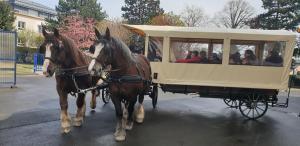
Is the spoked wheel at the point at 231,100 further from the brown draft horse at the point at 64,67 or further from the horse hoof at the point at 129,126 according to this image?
the brown draft horse at the point at 64,67

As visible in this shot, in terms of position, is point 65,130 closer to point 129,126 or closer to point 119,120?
point 119,120

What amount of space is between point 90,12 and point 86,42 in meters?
7.15

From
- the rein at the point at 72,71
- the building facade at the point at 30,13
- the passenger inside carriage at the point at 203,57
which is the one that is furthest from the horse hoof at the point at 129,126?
the building facade at the point at 30,13

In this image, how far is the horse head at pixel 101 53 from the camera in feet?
19.9

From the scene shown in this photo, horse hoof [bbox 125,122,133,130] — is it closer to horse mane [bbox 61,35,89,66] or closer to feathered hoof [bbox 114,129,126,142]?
feathered hoof [bbox 114,129,126,142]

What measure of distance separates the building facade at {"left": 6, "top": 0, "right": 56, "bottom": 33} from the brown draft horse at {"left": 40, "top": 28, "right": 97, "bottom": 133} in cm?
5493

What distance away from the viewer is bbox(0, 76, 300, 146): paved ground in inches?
262

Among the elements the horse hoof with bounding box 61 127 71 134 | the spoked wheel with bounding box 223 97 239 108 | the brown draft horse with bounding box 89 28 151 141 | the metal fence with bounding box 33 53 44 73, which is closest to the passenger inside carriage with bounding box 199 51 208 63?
the spoked wheel with bounding box 223 97 239 108

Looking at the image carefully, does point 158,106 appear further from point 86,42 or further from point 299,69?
point 86,42

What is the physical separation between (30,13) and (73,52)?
73.7m

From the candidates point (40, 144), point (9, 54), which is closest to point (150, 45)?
point (40, 144)

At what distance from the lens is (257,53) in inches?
348

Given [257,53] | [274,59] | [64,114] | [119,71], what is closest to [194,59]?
[257,53]

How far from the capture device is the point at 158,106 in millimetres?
11375
